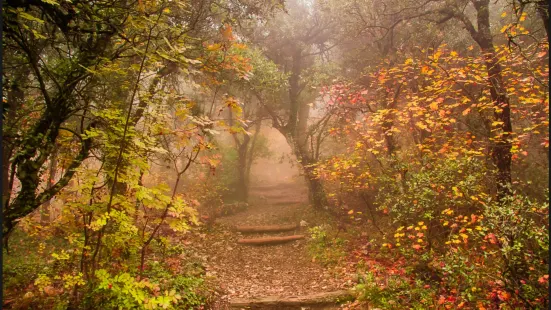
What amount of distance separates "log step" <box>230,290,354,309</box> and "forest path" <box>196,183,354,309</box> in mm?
117

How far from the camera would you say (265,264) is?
979 centimetres

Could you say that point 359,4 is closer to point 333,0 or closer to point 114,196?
point 333,0

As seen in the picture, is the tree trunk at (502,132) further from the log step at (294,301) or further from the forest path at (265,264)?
the forest path at (265,264)

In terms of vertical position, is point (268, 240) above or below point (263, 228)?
below

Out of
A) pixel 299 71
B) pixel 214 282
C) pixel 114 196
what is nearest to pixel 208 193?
pixel 214 282

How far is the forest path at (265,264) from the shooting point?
298 inches

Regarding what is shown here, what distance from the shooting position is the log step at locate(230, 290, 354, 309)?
21.1 ft

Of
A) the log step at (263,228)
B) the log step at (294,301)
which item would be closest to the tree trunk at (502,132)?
the log step at (294,301)

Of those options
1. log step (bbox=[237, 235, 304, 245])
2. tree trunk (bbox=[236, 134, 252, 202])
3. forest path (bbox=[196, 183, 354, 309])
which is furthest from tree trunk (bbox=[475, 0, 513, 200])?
tree trunk (bbox=[236, 134, 252, 202])

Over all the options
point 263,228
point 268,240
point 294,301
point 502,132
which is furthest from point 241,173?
point 502,132

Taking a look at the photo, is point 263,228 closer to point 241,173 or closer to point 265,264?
point 265,264

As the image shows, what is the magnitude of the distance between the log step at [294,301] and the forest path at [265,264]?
0.12 m

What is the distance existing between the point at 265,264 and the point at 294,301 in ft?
11.1

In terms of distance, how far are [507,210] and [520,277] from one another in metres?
1.14
